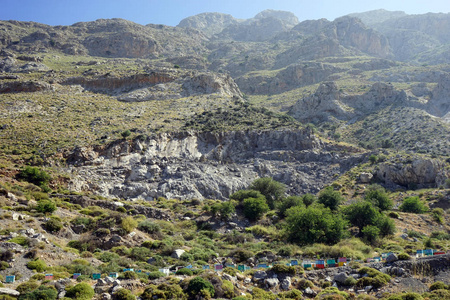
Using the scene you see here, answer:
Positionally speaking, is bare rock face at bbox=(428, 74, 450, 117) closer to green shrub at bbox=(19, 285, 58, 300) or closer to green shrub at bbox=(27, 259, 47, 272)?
green shrub at bbox=(27, 259, 47, 272)

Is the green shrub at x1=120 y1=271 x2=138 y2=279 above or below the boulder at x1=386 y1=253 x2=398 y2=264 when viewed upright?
above

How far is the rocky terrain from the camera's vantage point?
17672mm

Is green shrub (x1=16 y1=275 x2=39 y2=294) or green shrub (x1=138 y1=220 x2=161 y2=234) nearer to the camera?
green shrub (x1=16 y1=275 x2=39 y2=294)

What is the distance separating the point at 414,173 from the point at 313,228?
27.7m

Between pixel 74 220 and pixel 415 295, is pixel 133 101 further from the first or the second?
pixel 415 295

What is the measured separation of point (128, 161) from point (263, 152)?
68.9 ft

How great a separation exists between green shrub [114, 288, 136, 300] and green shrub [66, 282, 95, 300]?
0.91m

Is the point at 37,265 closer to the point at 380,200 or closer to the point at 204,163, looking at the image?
the point at 204,163

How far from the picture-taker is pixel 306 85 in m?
109

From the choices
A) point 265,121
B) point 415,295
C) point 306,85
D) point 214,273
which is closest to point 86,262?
point 214,273

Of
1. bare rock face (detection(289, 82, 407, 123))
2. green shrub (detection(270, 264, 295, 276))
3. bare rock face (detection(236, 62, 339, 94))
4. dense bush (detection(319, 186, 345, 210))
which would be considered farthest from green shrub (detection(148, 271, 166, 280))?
bare rock face (detection(236, 62, 339, 94))

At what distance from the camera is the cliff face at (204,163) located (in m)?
42.8

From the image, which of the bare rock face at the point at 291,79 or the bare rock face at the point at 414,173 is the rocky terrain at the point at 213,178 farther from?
the bare rock face at the point at 291,79

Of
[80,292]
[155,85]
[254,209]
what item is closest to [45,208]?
[80,292]
